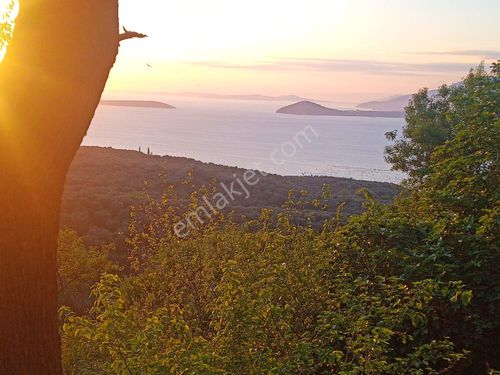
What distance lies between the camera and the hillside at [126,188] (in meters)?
41.7

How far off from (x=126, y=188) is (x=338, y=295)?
5090cm

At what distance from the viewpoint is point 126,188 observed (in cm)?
5650

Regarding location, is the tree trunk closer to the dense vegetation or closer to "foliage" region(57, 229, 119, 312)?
the dense vegetation

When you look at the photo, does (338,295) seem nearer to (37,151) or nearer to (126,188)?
(37,151)

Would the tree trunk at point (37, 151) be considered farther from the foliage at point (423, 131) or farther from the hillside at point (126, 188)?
the foliage at point (423, 131)

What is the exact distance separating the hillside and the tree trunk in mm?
23187

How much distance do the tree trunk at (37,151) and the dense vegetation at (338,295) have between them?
1.64 m

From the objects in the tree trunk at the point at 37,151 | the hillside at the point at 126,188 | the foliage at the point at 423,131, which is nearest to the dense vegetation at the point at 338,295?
the tree trunk at the point at 37,151

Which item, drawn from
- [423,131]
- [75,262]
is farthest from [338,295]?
[423,131]

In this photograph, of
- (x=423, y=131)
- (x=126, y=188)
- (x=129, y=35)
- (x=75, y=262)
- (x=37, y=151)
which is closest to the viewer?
(x=37, y=151)

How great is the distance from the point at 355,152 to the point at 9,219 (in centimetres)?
19089

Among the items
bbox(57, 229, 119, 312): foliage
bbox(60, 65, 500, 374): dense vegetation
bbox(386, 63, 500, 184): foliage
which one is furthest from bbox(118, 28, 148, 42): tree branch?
bbox(386, 63, 500, 184): foliage

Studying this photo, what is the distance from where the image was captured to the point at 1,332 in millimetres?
3826

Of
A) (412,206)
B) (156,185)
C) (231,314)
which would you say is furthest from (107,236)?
(231,314)
